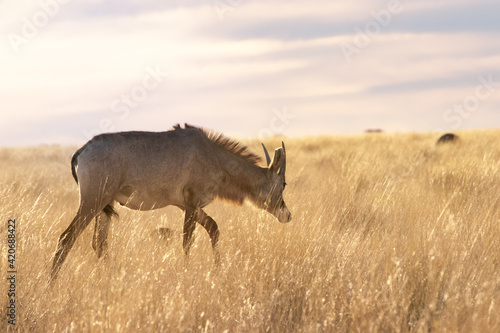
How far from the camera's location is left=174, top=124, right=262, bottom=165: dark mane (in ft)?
24.4

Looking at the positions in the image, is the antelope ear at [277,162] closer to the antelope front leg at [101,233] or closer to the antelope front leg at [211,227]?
the antelope front leg at [211,227]

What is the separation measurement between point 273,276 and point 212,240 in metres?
1.82

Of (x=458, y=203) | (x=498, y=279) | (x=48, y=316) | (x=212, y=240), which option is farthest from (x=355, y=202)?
(x=48, y=316)

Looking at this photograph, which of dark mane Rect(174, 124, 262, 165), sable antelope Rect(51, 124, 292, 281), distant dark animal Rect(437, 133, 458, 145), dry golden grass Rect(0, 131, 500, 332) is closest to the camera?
dry golden grass Rect(0, 131, 500, 332)

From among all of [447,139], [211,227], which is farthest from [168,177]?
[447,139]

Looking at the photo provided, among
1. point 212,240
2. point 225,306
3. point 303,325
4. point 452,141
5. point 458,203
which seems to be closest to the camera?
point 303,325

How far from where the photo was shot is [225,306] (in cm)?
470

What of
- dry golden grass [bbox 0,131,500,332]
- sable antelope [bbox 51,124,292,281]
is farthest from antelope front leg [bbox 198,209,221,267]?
dry golden grass [bbox 0,131,500,332]

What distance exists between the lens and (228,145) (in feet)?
24.8

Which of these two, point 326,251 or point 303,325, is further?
point 326,251

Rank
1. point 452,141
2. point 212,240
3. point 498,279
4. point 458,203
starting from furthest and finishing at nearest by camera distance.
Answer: point 452,141
point 458,203
point 212,240
point 498,279

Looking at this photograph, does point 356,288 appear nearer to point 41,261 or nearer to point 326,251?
point 326,251

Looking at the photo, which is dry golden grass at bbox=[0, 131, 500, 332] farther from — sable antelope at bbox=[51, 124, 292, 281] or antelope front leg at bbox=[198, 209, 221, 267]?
sable antelope at bbox=[51, 124, 292, 281]

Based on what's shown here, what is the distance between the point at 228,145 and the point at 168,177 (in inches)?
42.7
